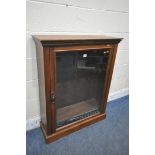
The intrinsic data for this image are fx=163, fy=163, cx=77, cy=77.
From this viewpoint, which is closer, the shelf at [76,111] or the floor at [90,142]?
the floor at [90,142]

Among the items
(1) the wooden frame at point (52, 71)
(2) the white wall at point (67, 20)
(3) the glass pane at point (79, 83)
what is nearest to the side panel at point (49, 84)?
(1) the wooden frame at point (52, 71)

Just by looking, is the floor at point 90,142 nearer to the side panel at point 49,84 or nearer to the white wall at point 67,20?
the side panel at point 49,84

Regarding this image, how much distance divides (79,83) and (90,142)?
2.16 ft

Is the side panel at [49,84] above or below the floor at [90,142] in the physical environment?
above

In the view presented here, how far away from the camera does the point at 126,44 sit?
93.7 inches

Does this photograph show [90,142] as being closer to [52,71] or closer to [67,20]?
[52,71]

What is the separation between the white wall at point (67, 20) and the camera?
150 cm

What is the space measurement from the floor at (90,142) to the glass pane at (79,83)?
0.61 feet

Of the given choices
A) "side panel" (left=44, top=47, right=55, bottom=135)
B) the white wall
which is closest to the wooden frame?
"side panel" (left=44, top=47, right=55, bottom=135)

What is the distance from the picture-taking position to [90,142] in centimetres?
176
